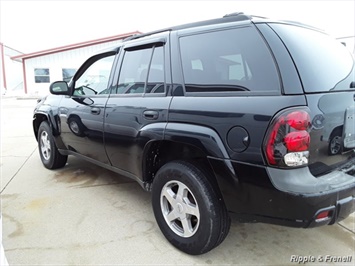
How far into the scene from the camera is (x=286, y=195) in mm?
1746

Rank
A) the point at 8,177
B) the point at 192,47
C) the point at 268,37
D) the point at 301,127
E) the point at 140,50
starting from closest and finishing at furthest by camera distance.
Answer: the point at 301,127 < the point at 268,37 < the point at 192,47 < the point at 140,50 < the point at 8,177

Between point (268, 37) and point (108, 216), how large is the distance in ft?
7.73

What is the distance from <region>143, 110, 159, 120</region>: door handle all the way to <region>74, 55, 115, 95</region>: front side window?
865mm

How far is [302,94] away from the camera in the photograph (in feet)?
5.83

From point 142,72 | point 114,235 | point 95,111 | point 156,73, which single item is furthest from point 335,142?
point 95,111

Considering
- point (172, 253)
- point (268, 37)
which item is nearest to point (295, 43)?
point (268, 37)

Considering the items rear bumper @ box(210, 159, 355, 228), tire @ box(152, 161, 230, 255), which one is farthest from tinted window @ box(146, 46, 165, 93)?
rear bumper @ box(210, 159, 355, 228)

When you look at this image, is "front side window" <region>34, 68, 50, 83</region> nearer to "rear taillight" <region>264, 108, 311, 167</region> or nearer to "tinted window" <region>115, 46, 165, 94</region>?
"tinted window" <region>115, 46, 165, 94</region>

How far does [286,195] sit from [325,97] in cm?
70

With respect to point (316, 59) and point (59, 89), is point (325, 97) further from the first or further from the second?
point (59, 89)

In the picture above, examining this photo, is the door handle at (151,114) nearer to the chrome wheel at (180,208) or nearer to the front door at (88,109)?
the chrome wheel at (180,208)

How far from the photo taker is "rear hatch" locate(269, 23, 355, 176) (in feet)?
5.98

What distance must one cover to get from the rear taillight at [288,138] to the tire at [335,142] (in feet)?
0.93

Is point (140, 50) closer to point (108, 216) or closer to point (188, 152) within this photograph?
point (188, 152)
